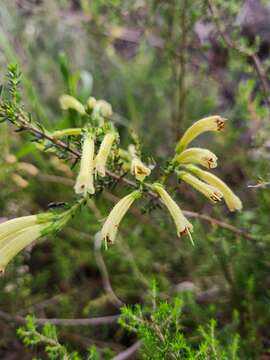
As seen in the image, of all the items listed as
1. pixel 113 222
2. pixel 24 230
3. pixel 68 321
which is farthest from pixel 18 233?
pixel 68 321

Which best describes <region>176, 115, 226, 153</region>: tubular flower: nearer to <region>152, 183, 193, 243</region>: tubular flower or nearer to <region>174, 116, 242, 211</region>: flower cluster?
<region>174, 116, 242, 211</region>: flower cluster

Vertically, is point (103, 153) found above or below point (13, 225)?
above

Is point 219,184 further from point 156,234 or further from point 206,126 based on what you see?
point 156,234

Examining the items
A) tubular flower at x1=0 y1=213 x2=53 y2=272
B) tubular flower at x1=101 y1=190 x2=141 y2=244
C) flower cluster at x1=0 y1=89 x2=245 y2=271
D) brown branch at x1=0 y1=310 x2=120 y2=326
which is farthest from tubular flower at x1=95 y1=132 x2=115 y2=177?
brown branch at x1=0 y1=310 x2=120 y2=326

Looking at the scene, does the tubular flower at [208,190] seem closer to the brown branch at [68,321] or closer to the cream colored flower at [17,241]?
the cream colored flower at [17,241]

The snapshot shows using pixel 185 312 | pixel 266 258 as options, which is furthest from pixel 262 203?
pixel 185 312
